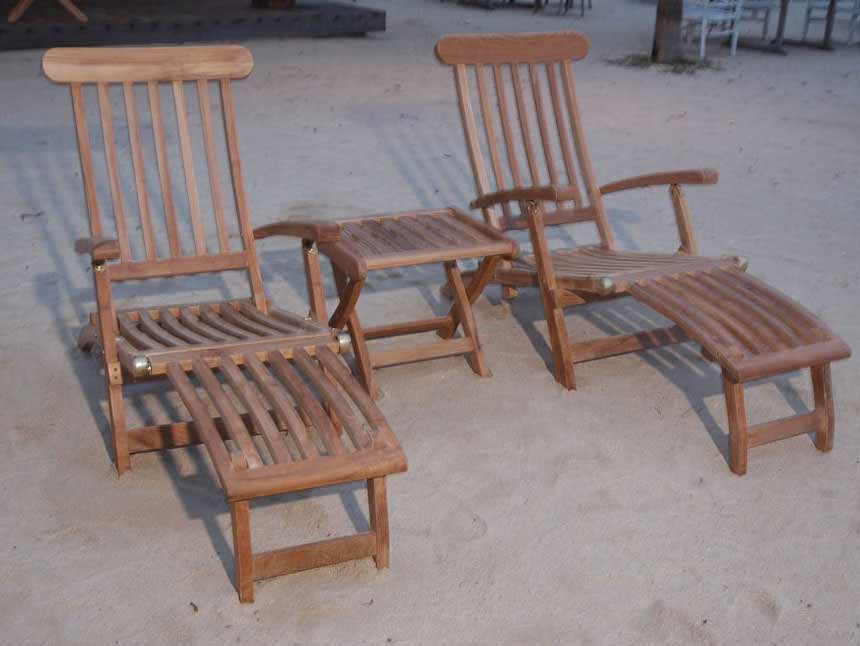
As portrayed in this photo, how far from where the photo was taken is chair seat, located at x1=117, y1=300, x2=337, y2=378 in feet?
9.59

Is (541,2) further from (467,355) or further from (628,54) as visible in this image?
(467,355)

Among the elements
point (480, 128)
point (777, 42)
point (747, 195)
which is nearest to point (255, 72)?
point (480, 128)

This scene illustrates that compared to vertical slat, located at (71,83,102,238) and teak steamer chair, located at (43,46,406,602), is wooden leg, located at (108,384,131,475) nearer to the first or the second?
teak steamer chair, located at (43,46,406,602)


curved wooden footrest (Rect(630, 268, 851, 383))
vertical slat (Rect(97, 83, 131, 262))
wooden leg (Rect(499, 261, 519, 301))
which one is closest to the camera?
curved wooden footrest (Rect(630, 268, 851, 383))

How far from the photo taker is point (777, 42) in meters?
11.4

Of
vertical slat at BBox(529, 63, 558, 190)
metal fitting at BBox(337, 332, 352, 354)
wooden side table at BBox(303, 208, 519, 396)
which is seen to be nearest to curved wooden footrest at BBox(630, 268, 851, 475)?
wooden side table at BBox(303, 208, 519, 396)

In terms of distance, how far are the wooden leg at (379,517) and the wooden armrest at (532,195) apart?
1.31 metres

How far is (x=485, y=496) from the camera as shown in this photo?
3094 mm

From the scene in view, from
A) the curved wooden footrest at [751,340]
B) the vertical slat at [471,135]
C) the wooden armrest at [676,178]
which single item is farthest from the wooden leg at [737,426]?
the vertical slat at [471,135]

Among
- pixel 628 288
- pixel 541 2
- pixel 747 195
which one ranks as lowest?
pixel 541 2

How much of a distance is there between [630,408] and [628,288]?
17.5 inches

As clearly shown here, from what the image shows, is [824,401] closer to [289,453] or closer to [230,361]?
[289,453]

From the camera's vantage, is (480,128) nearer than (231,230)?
No

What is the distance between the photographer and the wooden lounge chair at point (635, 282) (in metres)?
3.20
